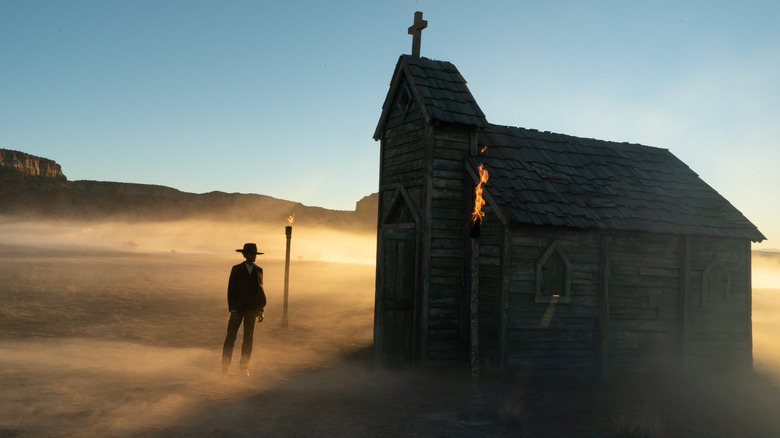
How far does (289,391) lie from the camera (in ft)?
33.1

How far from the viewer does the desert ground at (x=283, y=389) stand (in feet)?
26.6

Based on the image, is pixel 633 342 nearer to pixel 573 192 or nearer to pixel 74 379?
pixel 573 192

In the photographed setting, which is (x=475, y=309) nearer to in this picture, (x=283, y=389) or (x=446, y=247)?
(x=283, y=389)

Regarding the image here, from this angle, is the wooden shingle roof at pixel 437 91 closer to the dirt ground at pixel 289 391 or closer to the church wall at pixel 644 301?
the church wall at pixel 644 301

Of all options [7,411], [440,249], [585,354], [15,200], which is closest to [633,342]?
[585,354]

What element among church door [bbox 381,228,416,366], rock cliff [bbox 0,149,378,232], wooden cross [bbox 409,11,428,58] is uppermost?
rock cliff [bbox 0,149,378,232]

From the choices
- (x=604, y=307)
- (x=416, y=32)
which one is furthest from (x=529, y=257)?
(x=416, y=32)

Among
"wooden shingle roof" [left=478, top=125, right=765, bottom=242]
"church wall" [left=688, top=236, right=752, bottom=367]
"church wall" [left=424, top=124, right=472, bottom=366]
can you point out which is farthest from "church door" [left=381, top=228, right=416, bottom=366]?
"church wall" [left=688, top=236, right=752, bottom=367]

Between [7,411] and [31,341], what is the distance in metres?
6.65

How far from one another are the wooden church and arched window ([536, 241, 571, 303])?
0.09 ft

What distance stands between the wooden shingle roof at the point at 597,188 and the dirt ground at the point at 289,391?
3.74m

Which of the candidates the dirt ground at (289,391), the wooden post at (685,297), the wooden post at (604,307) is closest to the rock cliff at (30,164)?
the dirt ground at (289,391)

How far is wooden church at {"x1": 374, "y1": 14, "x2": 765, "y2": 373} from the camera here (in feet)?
41.3

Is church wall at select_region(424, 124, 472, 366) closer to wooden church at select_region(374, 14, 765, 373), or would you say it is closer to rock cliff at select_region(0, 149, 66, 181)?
wooden church at select_region(374, 14, 765, 373)
